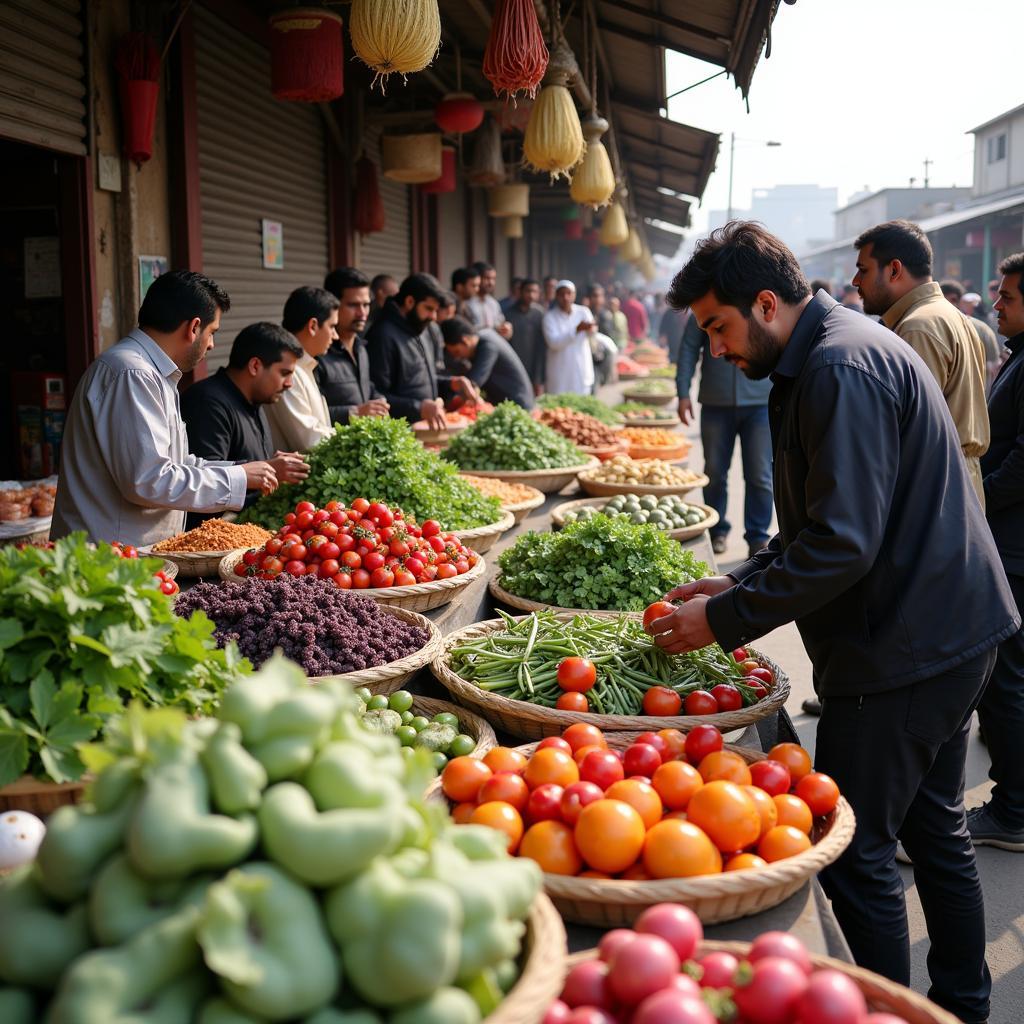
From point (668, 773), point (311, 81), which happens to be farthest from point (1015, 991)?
point (311, 81)

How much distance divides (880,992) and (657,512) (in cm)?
409

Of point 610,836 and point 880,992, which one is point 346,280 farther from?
point 880,992

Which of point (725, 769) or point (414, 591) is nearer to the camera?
point (725, 769)

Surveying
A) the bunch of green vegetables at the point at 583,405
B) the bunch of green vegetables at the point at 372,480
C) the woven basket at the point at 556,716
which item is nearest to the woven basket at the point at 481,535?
the bunch of green vegetables at the point at 372,480

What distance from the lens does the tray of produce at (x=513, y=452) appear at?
21.1 feet

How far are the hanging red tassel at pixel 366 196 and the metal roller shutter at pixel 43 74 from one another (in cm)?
410

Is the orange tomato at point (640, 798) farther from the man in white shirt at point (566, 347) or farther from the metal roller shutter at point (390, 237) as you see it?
the man in white shirt at point (566, 347)

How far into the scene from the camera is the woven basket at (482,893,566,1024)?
1352mm

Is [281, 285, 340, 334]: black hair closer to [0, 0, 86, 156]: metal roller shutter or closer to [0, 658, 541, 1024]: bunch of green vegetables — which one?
[0, 0, 86, 156]: metal roller shutter

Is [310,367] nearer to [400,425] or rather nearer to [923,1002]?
[400,425]

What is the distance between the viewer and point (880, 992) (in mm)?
1584

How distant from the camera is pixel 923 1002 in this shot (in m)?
1.54

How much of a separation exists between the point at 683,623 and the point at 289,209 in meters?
7.39

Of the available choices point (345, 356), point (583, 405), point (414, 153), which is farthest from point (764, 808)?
point (583, 405)
